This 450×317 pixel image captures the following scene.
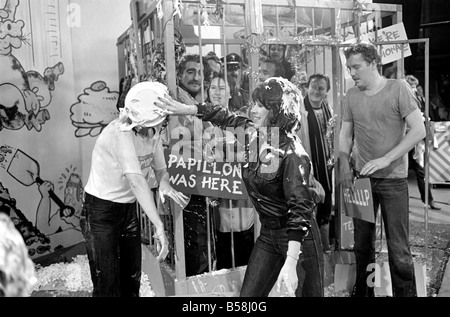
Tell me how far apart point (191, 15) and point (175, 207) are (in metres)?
0.64

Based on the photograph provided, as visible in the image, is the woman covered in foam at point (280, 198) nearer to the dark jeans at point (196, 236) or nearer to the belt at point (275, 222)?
the belt at point (275, 222)

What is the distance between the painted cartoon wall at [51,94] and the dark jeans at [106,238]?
158 millimetres

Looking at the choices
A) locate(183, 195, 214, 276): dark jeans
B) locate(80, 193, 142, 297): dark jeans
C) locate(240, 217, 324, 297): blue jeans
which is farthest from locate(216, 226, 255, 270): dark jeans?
locate(80, 193, 142, 297): dark jeans

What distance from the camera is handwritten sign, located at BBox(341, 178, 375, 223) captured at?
1.61 metres

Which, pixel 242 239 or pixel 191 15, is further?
pixel 242 239

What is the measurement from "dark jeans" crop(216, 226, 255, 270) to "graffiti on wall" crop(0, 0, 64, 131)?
0.74 metres

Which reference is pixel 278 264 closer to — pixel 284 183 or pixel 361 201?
pixel 284 183

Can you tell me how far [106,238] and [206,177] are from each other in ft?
1.27

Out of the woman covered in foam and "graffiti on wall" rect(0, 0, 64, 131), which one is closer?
the woman covered in foam

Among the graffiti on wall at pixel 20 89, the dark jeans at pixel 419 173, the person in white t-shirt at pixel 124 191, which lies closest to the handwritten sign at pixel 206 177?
the person in white t-shirt at pixel 124 191

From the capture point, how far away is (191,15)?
1.52 m

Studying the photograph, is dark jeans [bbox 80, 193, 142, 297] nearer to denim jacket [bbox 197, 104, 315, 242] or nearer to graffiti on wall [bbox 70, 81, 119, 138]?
graffiti on wall [bbox 70, 81, 119, 138]
